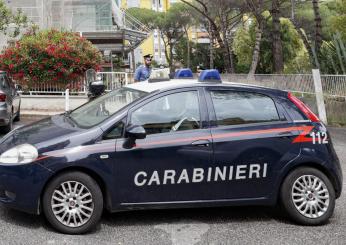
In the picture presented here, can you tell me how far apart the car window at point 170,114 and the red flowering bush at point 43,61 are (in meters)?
11.8

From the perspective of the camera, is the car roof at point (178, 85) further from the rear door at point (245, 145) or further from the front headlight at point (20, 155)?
the front headlight at point (20, 155)

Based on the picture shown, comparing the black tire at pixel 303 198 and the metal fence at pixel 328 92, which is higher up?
the metal fence at pixel 328 92

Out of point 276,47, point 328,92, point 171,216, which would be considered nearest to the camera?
point 171,216

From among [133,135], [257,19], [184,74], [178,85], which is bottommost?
[133,135]

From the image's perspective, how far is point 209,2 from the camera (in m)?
34.6

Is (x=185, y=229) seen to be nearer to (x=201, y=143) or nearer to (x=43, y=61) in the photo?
(x=201, y=143)

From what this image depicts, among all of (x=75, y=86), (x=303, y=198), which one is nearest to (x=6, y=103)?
(x=75, y=86)

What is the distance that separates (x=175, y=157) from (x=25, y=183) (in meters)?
1.42

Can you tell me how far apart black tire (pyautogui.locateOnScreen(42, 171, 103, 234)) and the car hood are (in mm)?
291

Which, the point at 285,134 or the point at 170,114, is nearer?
the point at 170,114

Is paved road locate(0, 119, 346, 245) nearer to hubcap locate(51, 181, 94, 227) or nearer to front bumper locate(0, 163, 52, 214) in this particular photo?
hubcap locate(51, 181, 94, 227)

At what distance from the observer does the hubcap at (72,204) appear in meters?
4.79

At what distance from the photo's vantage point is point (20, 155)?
478 centimetres

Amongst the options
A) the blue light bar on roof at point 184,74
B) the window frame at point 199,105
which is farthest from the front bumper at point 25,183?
the blue light bar on roof at point 184,74
